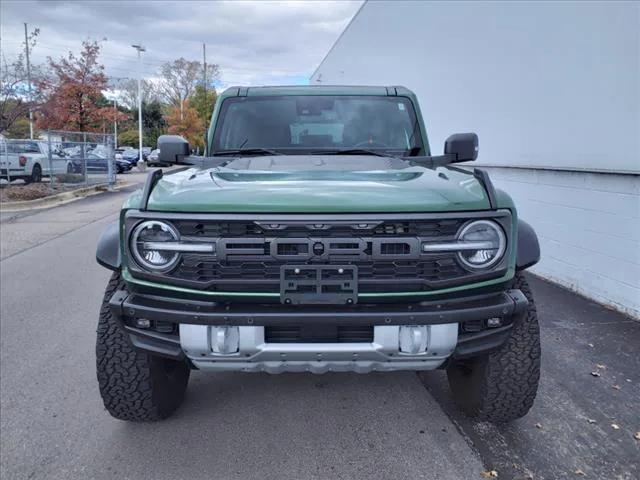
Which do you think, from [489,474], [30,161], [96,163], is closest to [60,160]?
[30,161]

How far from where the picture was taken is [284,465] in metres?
2.75

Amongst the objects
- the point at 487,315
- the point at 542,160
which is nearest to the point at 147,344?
the point at 487,315

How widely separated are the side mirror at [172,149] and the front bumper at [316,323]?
161 cm

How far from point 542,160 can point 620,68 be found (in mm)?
1597

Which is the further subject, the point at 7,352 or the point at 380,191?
the point at 7,352

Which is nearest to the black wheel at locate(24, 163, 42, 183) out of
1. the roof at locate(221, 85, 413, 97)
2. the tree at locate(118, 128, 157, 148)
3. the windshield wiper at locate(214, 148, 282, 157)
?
the roof at locate(221, 85, 413, 97)

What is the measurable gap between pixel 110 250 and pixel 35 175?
1870 centimetres

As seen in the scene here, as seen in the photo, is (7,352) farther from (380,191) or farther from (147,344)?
(380,191)

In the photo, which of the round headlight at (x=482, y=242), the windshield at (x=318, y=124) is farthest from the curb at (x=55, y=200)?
the round headlight at (x=482, y=242)

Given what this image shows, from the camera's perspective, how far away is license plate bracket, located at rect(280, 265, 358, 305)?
7.66 feet

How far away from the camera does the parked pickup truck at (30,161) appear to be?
667 inches

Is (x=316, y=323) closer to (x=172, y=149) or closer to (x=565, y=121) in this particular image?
(x=172, y=149)

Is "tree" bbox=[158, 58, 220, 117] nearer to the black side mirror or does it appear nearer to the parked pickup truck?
the parked pickup truck

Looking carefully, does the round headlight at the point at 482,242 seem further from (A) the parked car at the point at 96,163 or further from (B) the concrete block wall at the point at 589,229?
(A) the parked car at the point at 96,163
